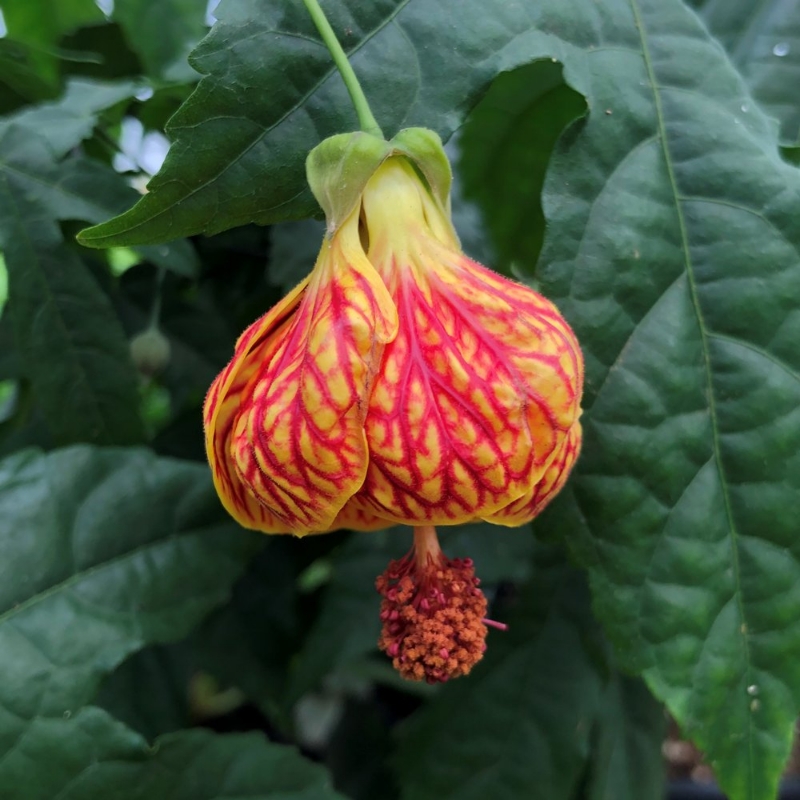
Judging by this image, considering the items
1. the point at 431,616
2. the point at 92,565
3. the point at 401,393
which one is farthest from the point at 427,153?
the point at 92,565

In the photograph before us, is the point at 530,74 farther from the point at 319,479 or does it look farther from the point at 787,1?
the point at 319,479

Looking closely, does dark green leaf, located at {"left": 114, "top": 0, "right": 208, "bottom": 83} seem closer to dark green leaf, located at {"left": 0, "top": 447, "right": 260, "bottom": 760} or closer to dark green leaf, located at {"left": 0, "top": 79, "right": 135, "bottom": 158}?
dark green leaf, located at {"left": 0, "top": 79, "right": 135, "bottom": 158}

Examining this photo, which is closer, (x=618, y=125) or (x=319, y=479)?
(x=319, y=479)

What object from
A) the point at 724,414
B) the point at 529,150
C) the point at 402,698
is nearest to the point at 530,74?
the point at 529,150

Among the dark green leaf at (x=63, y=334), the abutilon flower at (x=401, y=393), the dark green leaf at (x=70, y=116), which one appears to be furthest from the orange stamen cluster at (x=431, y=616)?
the dark green leaf at (x=70, y=116)

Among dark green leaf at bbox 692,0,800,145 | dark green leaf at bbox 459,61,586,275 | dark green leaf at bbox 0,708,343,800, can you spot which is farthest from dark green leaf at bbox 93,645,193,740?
dark green leaf at bbox 692,0,800,145

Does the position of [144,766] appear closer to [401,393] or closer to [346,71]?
[401,393]

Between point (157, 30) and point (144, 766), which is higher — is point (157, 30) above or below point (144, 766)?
above

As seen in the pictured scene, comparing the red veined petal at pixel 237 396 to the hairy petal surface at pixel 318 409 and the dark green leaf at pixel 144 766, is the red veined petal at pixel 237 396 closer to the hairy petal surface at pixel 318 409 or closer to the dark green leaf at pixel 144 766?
the hairy petal surface at pixel 318 409
